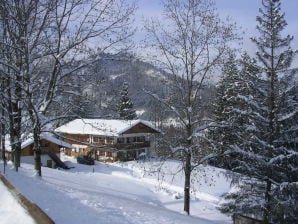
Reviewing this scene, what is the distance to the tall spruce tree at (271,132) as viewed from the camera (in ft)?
60.0

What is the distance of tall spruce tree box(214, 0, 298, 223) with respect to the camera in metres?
18.3

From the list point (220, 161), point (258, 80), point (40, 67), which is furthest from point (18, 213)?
point (220, 161)

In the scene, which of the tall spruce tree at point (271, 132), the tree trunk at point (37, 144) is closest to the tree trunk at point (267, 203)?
the tall spruce tree at point (271, 132)

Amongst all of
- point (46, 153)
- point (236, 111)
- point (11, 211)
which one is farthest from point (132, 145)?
point (11, 211)

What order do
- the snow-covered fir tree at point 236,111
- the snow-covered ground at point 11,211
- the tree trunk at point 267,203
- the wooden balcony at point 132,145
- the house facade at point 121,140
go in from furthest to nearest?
the wooden balcony at point 132,145 < the house facade at point 121,140 < the snow-covered fir tree at point 236,111 < the tree trunk at point 267,203 < the snow-covered ground at point 11,211

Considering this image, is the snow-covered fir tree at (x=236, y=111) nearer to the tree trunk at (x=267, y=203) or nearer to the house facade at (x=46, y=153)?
the tree trunk at (x=267, y=203)

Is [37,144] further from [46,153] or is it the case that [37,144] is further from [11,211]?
[46,153]

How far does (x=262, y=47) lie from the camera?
1911cm

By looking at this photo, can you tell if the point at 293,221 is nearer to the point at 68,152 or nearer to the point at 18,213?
the point at 18,213

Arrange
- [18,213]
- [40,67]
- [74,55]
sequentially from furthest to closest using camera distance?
[40,67] → [74,55] → [18,213]

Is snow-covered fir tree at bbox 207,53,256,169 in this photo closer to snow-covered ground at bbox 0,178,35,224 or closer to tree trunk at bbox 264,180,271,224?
tree trunk at bbox 264,180,271,224

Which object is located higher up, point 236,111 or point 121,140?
point 236,111

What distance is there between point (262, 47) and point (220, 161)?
622 centimetres

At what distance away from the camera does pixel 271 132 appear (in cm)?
1852
